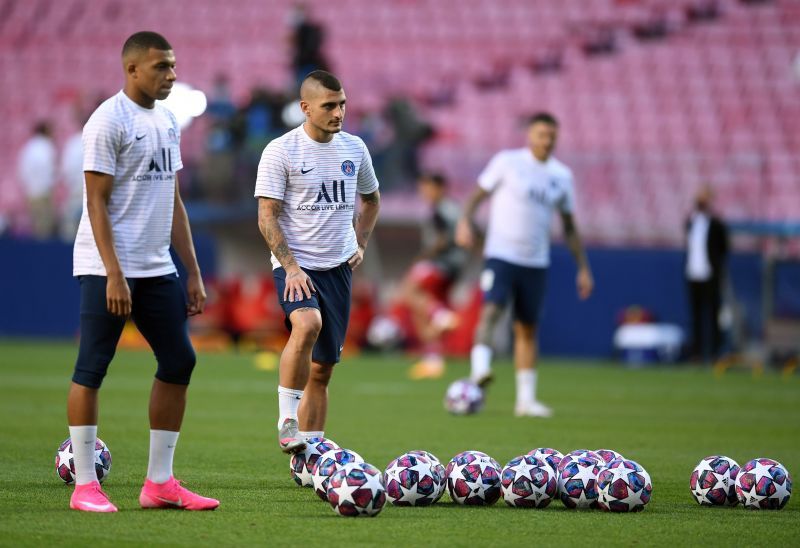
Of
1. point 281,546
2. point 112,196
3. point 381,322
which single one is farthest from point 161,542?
point 381,322

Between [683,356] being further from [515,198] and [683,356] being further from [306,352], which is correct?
[306,352]

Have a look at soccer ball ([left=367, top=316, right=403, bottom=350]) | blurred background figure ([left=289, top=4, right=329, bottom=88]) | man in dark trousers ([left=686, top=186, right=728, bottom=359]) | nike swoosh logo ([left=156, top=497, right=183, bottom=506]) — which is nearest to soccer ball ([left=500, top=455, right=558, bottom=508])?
nike swoosh logo ([left=156, top=497, right=183, bottom=506])

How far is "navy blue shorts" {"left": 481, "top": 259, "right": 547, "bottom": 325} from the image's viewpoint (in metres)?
12.2

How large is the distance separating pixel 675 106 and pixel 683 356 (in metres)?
6.47

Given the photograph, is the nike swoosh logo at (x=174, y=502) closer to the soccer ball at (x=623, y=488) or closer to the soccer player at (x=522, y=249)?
the soccer ball at (x=623, y=488)

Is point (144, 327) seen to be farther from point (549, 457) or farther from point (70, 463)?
point (549, 457)

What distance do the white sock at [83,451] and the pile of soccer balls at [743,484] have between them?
10.3 ft

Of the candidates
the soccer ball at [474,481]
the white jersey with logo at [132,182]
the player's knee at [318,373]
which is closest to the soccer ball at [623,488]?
the soccer ball at [474,481]

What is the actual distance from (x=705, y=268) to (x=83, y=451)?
46.3 feet

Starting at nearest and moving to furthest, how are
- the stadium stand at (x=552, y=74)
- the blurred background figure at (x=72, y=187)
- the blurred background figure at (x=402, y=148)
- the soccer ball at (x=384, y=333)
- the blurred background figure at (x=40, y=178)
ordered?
the soccer ball at (x=384, y=333) < the stadium stand at (x=552, y=74) < the blurred background figure at (x=402, y=148) < the blurred background figure at (x=40, y=178) < the blurred background figure at (x=72, y=187)

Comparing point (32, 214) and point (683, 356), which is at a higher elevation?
point (32, 214)

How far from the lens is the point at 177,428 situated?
6.56 m

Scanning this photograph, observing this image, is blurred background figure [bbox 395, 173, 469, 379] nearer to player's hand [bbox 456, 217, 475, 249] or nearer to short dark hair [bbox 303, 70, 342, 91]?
player's hand [bbox 456, 217, 475, 249]

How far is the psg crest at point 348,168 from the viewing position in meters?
7.78
